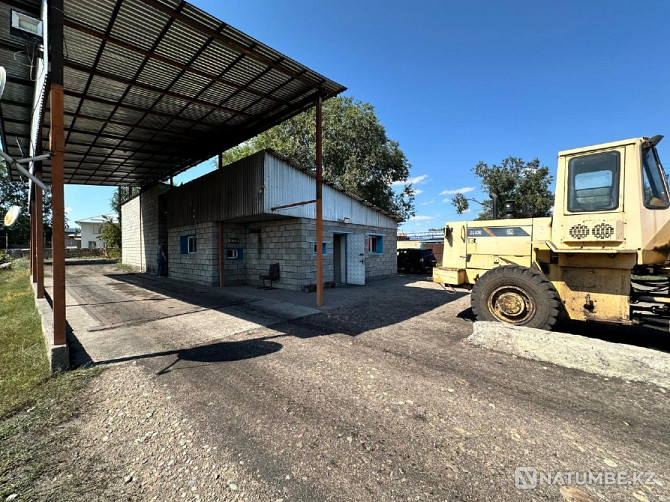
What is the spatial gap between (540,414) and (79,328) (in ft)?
26.6

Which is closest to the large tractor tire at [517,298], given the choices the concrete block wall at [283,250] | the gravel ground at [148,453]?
the gravel ground at [148,453]

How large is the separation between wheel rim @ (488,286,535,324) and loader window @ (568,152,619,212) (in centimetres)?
160

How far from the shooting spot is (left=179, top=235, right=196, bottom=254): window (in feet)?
48.1

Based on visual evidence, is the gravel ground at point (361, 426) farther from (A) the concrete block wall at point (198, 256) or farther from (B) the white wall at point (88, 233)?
(B) the white wall at point (88, 233)

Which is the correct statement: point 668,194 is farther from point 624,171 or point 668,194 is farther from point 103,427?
point 103,427

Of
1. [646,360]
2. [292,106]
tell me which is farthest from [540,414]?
[292,106]

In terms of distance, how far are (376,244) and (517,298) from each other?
1097 centimetres

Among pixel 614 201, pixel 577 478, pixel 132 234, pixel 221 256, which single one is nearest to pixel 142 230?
pixel 132 234

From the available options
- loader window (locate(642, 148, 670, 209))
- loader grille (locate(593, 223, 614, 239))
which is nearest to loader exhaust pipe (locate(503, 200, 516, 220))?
loader grille (locate(593, 223, 614, 239))

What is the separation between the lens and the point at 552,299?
4.84 metres

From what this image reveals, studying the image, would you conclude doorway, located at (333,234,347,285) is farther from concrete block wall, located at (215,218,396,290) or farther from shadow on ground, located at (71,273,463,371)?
shadow on ground, located at (71,273,463,371)

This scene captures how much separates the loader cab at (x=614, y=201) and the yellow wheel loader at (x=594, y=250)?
0.01 m

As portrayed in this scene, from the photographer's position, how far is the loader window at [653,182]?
14.5 feet

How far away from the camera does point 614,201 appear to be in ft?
14.7
